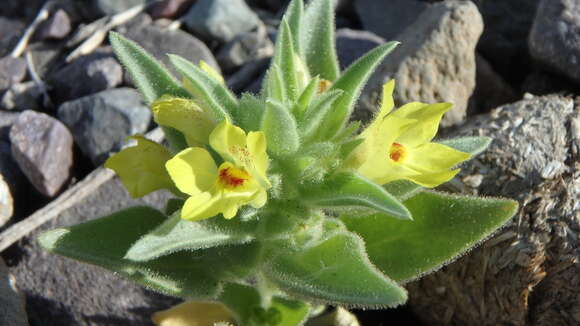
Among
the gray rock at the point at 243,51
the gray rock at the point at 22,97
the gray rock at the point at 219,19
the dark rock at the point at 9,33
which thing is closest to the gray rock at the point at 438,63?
the gray rock at the point at 243,51

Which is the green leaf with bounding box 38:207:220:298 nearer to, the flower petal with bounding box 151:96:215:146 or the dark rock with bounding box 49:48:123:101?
the flower petal with bounding box 151:96:215:146

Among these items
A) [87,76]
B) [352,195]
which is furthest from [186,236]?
[87,76]

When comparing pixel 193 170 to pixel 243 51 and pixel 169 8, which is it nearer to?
pixel 243 51

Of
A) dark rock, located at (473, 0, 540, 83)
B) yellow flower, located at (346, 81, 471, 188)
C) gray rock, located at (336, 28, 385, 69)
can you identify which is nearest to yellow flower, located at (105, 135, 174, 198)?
yellow flower, located at (346, 81, 471, 188)

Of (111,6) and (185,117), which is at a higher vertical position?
(185,117)

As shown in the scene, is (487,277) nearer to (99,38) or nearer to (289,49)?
(289,49)

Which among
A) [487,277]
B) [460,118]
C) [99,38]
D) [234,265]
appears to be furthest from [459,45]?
[99,38]
